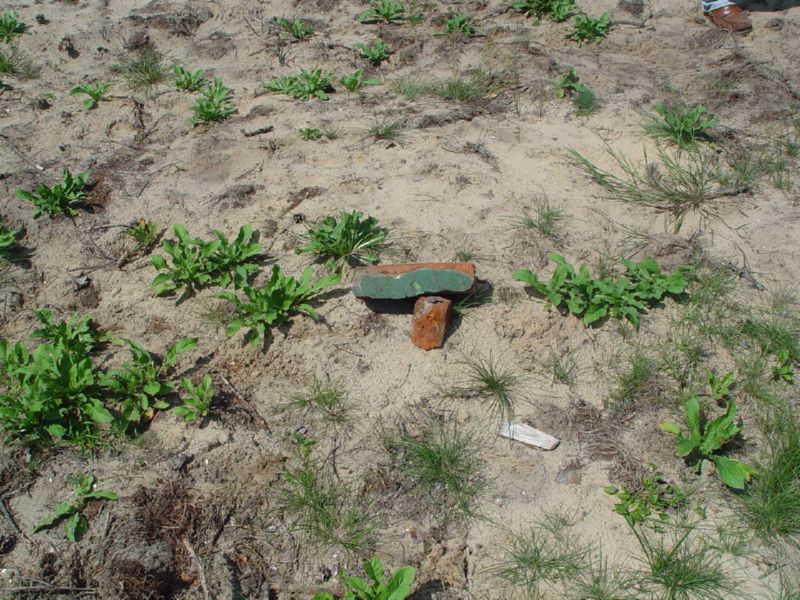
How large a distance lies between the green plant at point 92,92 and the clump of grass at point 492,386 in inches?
138

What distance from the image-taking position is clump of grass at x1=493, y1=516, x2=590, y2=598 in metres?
2.27

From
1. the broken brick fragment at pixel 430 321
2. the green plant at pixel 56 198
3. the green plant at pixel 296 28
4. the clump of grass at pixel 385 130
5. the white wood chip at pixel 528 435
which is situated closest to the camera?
the white wood chip at pixel 528 435

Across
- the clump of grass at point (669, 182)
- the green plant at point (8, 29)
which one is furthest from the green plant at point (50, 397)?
the green plant at point (8, 29)

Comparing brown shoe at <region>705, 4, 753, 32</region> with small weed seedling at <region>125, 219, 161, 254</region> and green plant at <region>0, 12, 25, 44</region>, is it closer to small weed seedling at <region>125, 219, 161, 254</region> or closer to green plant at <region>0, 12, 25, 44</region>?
small weed seedling at <region>125, 219, 161, 254</region>

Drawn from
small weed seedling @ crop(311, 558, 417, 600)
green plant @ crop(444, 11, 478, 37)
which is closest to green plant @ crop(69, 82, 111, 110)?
green plant @ crop(444, 11, 478, 37)


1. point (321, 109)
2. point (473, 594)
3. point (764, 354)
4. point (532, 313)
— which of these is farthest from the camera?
point (321, 109)

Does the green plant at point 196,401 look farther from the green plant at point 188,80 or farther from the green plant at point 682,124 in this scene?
the green plant at point 682,124

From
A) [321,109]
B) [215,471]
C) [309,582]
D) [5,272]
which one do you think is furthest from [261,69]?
[309,582]

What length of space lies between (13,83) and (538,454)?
4855 mm

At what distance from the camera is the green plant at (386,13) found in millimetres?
5395

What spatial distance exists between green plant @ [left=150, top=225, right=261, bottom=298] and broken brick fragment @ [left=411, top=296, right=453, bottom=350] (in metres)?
0.94

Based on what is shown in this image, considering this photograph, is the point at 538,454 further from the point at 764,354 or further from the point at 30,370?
the point at 30,370

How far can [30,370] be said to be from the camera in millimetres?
2793

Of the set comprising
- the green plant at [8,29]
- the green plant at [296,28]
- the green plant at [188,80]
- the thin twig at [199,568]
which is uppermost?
the green plant at [8,29]
